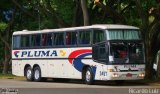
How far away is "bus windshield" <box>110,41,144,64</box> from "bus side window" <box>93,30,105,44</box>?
0.85m

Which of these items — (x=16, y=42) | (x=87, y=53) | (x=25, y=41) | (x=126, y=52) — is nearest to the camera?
(x=126, y=52)

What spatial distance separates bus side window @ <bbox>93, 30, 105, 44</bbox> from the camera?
31336 millimetres

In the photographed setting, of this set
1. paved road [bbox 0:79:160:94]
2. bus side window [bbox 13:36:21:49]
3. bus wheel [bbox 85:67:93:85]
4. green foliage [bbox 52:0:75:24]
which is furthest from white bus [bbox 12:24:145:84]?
green foliage [bbox 52:0:75:24]

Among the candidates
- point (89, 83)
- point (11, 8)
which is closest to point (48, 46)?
point (89, 83)

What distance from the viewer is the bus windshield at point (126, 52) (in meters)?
30.7

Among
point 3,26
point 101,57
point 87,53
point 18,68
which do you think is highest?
point 3,26

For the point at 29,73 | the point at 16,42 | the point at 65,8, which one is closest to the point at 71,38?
the point at 29,73

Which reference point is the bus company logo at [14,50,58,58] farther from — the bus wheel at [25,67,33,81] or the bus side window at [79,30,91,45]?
the bus side window at [79,30,91,45]

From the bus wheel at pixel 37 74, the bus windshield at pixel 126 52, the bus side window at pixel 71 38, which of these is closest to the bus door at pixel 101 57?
the bus windshield at pixel 126 52

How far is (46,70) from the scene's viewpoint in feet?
120

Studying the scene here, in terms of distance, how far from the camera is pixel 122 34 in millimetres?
31359

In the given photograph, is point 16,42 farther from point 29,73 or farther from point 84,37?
point 84,37

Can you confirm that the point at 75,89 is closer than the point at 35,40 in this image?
Yes

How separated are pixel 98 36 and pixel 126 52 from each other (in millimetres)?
1829
